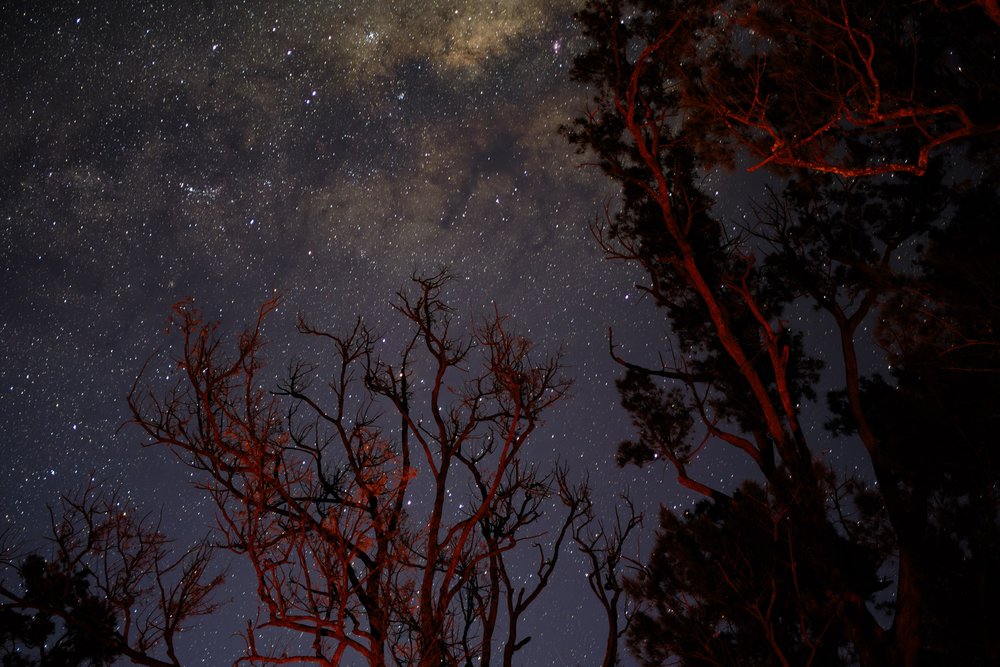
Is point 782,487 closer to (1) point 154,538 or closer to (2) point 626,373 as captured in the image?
(2) point 626,373

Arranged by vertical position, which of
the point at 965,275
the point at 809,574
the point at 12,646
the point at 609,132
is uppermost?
the point at 609,132

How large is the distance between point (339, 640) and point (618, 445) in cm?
558

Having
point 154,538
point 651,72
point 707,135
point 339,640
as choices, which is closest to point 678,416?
point 707,135

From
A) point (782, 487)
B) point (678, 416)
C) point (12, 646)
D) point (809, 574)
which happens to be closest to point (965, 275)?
point (782, 487)

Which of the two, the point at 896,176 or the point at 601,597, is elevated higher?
the point at 896,176

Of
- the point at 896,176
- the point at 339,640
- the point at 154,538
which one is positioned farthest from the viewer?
the point at 896,176

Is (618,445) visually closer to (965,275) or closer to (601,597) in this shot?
(601,597)

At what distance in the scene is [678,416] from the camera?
10359mm

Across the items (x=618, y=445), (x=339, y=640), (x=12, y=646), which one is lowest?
(x=339, y=640)

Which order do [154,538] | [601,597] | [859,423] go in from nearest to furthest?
[154,538] < [859,423] < [601,597]

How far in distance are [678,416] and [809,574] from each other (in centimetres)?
300

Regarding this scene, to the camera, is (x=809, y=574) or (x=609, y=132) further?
(x=609, y=132)

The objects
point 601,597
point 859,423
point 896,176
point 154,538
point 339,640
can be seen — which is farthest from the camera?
point 601,597

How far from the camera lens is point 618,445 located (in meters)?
10.4
